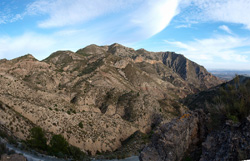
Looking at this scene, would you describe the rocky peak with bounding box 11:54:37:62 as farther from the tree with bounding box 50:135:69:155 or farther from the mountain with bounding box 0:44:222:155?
the tree with bounding box 50:135:69:155

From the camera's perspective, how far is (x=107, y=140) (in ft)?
113

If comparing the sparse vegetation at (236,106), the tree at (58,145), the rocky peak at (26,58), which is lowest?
the tree at (58,145)

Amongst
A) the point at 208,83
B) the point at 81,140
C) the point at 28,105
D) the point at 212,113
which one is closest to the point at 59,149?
the point at 81,140

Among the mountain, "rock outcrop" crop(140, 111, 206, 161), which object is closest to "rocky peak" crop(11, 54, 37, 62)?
the mountain

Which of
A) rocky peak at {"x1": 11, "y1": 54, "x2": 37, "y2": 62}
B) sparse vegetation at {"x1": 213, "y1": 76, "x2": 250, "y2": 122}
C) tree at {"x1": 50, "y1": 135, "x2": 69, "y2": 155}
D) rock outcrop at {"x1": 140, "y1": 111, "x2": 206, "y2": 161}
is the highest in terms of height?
rocky peak at {"x1": 11, "y1": 54, "x2": 37, "y2": 62}

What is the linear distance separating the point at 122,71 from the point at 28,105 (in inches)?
2931

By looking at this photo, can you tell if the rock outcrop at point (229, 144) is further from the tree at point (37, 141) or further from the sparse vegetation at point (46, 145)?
the tree at point (37, 141)

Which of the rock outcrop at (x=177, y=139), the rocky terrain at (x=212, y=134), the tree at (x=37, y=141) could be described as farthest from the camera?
the tree at (x=37, y=141)

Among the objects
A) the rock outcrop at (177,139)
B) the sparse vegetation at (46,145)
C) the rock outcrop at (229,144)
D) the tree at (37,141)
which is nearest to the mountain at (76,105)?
the tree at (37,141)

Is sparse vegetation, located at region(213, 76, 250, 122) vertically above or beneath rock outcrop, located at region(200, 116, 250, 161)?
above

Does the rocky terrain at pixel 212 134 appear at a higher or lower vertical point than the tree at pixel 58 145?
higher

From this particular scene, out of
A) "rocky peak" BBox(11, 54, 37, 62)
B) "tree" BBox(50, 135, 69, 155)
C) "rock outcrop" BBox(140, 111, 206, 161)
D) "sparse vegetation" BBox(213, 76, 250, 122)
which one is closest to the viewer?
"sparse vegetation" BBox(213, 76, 250, 122)

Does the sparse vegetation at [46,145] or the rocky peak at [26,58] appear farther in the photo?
the rocky peak at [26,58]

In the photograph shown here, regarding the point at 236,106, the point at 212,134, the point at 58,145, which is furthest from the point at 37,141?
the point at 236,106
